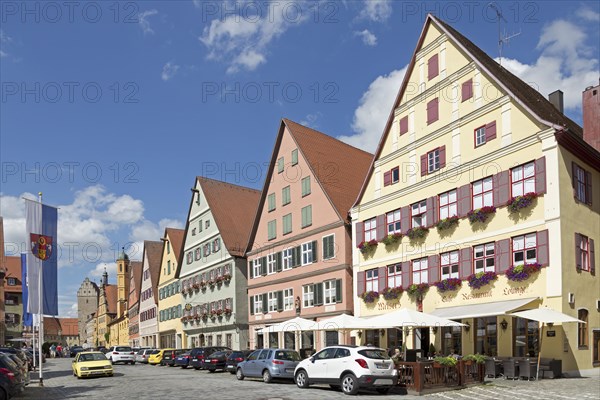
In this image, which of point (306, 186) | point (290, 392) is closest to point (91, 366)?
point (290, 392)

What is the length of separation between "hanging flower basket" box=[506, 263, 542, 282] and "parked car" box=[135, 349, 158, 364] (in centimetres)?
3752

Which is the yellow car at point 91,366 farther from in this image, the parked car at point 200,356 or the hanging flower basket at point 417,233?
the hanging flower basket at point 417,233

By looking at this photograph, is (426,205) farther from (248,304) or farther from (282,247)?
(248,304)

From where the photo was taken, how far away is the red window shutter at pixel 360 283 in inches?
1545

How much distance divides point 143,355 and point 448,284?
36.7 meters

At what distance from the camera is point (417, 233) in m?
34.5

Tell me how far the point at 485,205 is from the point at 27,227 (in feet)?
68.3

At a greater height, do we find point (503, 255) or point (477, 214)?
point (477, 214)

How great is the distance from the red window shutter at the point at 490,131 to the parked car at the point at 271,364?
13.3 metres

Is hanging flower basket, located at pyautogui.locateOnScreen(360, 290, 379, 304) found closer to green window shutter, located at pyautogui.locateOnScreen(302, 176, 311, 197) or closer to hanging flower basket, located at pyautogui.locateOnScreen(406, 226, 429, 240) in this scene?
hanging flower basket, located at pyautogui.locateOnScreen(406, 226, 429, 240)

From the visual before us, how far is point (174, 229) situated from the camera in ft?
257

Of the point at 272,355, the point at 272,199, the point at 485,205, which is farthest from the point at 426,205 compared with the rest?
the point at 272,199

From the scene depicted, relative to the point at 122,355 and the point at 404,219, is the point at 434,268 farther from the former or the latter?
the point at 122,355

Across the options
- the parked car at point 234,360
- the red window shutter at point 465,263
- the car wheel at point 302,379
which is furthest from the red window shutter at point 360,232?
the car wheel at point 302,379
